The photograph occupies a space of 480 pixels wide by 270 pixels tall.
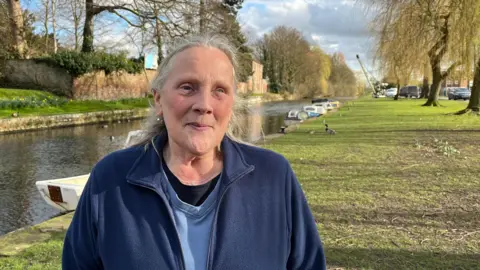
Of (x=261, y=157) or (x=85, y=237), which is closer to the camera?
(x=85, y=237)

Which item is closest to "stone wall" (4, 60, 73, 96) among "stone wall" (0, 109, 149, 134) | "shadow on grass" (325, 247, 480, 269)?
"stone wall" (0, 109, 149, 134)

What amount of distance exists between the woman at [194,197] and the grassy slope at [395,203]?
2246 mm

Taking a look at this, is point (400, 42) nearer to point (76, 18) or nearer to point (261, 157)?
point (261, 157)

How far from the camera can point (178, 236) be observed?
154cm

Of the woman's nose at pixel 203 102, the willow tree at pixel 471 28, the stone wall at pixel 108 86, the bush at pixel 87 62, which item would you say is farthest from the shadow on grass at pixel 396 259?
the bush at pixel 87 62

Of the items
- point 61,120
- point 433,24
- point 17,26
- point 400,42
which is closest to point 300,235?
point 433,24

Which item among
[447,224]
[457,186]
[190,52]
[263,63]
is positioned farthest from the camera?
[263,63]

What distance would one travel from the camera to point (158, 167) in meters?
1.68

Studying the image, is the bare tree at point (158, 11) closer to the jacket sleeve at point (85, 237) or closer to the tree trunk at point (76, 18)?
the tree trunk at point (76, 18)

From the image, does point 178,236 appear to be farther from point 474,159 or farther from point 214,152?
point 474,159

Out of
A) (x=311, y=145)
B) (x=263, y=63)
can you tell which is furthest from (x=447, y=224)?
(x=263, y=63)

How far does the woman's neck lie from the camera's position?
1.74 meters

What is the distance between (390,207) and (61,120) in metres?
19.4

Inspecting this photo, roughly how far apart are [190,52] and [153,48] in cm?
1875
